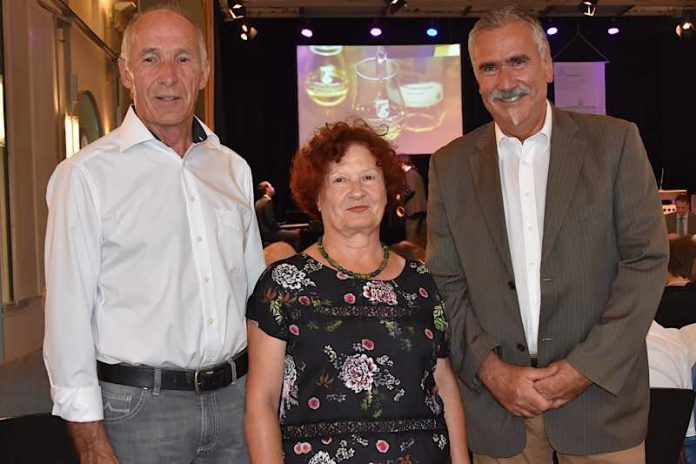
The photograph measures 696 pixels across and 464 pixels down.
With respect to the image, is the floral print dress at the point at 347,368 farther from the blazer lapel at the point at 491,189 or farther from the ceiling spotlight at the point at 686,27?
the ceiling spotlight at the point at 686,27

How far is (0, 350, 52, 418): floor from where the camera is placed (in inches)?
104

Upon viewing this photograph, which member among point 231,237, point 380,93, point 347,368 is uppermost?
point 380,93

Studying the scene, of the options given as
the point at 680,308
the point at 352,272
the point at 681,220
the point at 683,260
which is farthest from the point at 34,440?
A: the point at 681,220

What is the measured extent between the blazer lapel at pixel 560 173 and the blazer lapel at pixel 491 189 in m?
0.13

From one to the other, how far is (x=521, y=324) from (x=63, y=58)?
6.32m

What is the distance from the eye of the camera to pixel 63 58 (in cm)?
759

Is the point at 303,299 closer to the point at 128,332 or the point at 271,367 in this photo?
the point at 271,367

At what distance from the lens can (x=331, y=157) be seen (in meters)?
2.35

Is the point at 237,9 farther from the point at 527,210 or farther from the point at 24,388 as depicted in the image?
the point at 527,210

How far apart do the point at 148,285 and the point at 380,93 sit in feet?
40.5

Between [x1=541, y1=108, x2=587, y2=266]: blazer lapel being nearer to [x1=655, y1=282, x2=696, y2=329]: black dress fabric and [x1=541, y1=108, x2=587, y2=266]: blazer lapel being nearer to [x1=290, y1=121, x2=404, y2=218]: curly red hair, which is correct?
[x1=290, y1=121, x2=404, y2=218]: curly red hair

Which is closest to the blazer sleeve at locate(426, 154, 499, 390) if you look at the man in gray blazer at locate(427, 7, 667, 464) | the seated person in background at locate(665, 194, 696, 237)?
the man in gray blazer at locate(427, 7, 667, 464)

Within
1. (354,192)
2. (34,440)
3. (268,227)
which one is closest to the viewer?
(354,192)

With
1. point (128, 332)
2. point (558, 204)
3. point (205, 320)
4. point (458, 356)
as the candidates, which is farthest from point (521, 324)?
point (128, 332)
